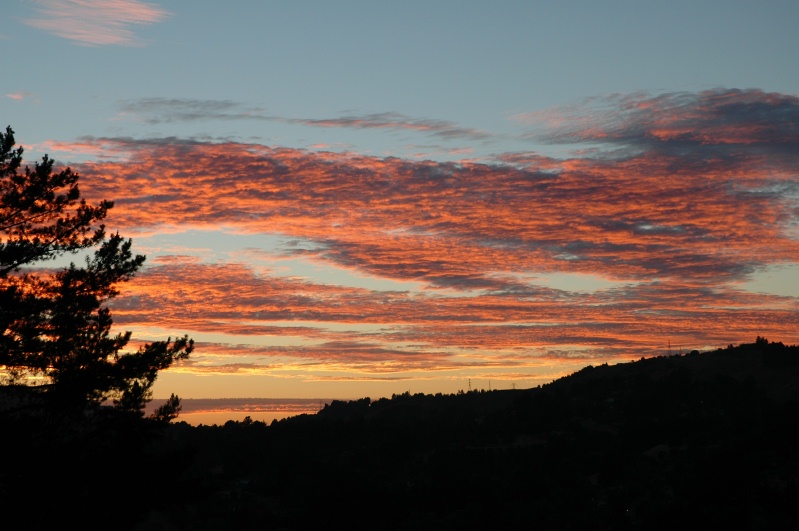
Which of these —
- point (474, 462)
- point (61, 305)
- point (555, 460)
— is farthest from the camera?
point (474, 462)

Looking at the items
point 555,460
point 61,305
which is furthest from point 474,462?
point 61,305

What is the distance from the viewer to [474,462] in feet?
243

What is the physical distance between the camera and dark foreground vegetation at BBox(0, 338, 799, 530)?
88.4 ft

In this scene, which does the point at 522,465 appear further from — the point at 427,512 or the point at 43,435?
the point at 43,435

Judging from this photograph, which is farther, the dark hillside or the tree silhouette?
the dark hillside

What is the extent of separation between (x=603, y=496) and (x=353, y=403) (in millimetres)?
73704

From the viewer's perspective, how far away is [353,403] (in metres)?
132

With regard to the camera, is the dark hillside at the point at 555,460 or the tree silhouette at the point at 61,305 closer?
the tree silhouette at the point at 61,305

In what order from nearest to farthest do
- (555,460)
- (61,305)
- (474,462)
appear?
(61,305), (555,460), (474,462)

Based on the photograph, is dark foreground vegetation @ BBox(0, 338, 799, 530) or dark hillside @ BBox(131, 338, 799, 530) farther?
dark hillside @ BBox(131, 338, 799, 530)

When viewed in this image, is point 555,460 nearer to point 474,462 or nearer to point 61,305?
point 474,462

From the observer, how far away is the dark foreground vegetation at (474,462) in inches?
1061

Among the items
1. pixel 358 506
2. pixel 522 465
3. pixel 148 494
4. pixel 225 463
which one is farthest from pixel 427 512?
pixel 148 494

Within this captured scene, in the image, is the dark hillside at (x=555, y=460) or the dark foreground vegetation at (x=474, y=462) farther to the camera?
the dark hillside at (x=555, y=460)
